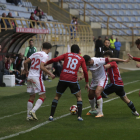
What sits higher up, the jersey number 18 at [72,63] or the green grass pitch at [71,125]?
the jersey number 18 at [72,63]

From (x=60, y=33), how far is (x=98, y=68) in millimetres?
14931

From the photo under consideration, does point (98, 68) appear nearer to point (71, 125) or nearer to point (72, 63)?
point (72, 63)

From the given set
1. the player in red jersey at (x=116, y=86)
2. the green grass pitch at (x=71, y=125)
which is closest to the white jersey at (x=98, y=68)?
the player in red jersey at (x=116, y=86)

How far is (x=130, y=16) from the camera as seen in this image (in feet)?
101

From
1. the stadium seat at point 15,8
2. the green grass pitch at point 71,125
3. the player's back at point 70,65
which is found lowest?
the green grass pitch at point 71,125

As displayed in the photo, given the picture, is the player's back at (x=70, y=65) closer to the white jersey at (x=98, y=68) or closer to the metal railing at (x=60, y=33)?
the white jersey at (x=98, y=68)

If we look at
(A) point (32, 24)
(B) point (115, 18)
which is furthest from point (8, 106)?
(B) point (115, 18)

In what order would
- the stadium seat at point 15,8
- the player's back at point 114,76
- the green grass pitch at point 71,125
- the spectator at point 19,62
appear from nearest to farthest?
the green grass pitch at point 71,125
the player's back at point 114,76
the spectator at point 19,62
the stadium seat at point 15,8

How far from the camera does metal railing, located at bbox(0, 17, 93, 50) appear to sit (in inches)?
791

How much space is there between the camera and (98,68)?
813cm

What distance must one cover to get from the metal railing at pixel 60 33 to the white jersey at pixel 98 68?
10.6 metres

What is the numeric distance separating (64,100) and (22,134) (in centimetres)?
508

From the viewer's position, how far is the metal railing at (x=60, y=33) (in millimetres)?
20094

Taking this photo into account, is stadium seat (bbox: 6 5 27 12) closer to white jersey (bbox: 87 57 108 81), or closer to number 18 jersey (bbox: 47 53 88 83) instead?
white jersey (bbox: 87 57 108 81)
